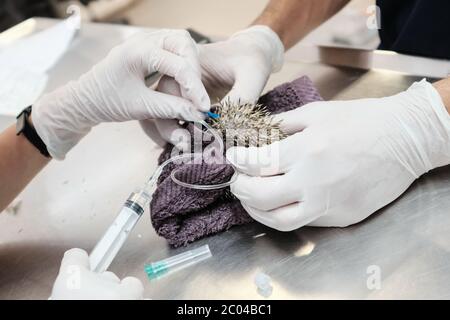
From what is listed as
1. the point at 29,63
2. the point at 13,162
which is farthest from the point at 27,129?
the point at 29,63

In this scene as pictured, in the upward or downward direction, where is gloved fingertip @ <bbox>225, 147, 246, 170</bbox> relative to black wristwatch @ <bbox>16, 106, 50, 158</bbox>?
upward

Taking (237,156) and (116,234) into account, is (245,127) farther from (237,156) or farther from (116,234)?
(116,234)

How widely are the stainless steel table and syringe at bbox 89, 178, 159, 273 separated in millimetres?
96

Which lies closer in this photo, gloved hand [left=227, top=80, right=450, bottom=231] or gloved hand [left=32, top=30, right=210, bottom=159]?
gloved hand [left=227, top=80, right=450, bottom=231]

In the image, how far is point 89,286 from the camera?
2.67 feet

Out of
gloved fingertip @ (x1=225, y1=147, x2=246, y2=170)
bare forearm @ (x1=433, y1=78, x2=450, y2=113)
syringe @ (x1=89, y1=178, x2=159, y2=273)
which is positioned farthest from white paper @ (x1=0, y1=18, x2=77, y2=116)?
bare forearm @ (x1=433, y1=78, x2=450, y2=113)

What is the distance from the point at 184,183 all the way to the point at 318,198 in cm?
29

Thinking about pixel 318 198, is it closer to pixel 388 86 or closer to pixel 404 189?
pixel 404 189

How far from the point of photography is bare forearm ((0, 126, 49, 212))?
1231 millimetres

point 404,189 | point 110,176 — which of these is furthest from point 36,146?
point 404,189

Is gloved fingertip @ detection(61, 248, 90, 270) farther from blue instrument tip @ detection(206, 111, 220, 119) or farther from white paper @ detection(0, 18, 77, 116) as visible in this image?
white paper @ detection(0, 18, 77, 116)

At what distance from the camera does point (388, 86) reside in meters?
1.39

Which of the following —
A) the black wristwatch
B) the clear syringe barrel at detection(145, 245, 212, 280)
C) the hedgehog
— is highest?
the hedgehog

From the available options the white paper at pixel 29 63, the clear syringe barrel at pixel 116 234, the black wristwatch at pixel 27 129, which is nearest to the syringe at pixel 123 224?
the clear syringe barrel at pixel 116 234
